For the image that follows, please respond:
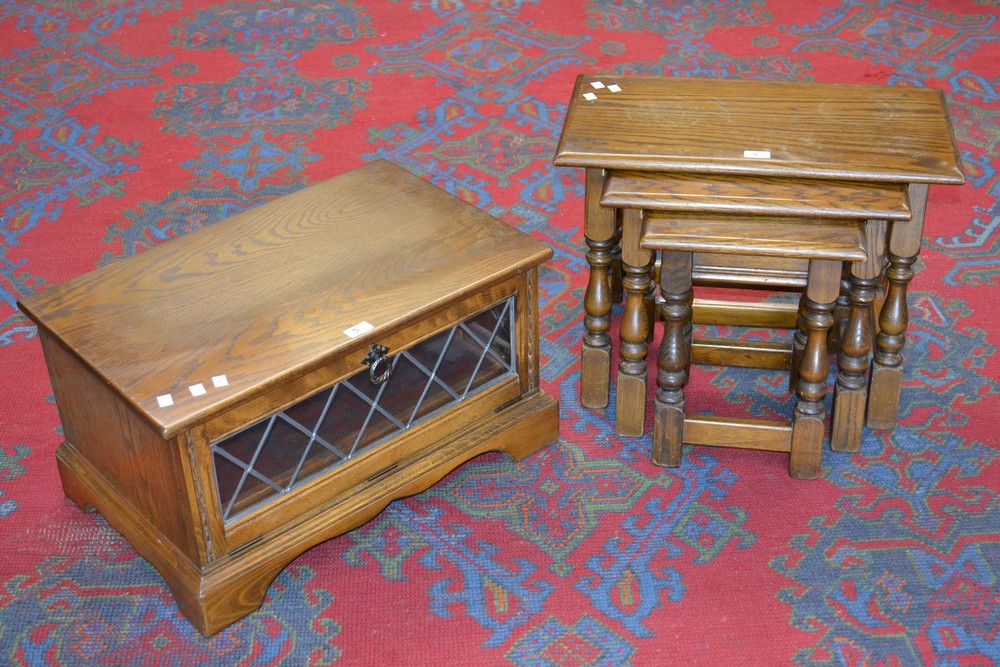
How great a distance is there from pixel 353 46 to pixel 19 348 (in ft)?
6.87

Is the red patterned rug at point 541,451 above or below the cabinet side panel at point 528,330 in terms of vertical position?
below

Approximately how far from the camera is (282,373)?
7.41 ft

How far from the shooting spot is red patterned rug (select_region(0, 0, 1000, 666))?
7.95 ft

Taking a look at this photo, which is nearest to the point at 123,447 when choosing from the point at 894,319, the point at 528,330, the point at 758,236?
the point at 528,330

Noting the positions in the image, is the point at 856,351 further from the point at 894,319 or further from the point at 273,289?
the point at 273,289

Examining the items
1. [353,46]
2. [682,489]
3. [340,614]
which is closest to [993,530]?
[682,489]

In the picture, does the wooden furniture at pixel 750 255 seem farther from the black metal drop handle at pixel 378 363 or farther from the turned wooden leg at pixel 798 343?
the black metal drop handle at pixel 378 363

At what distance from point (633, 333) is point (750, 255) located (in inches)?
12.1

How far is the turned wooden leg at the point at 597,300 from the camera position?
2.73 meters

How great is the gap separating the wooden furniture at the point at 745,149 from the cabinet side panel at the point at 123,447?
1.02m

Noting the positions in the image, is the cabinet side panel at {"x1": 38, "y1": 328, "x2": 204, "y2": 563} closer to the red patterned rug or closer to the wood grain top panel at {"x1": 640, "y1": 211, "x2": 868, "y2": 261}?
the red patterned rug

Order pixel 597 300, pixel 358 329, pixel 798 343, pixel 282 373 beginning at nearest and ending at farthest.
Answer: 1. pixel 282 373
2. pixel 358 329
3. pixel 597 300
4. pixel 798 343

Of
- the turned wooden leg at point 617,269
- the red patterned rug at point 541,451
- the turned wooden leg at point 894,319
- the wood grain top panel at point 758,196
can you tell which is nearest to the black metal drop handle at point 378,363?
the red patterned rug at point 541,451

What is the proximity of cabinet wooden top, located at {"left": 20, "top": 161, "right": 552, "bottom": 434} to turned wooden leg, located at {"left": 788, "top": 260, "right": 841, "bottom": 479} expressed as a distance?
0.56 metres
